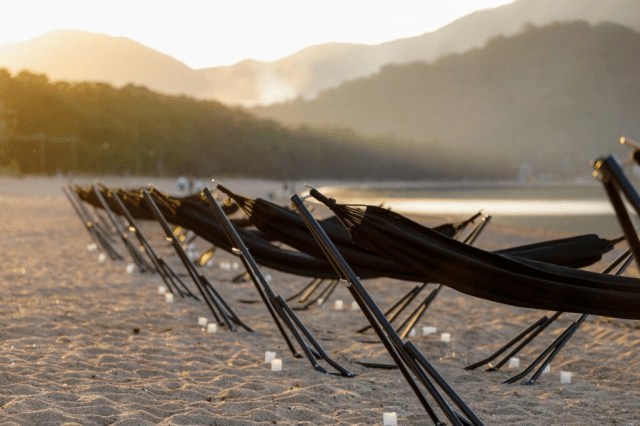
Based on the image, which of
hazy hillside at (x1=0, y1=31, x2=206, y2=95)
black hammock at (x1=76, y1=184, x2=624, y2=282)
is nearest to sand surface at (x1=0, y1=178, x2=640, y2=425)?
black hammock at (x1=76, y1=184, x2=624, y2=282)

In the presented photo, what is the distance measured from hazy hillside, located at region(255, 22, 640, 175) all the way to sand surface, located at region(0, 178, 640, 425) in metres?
127

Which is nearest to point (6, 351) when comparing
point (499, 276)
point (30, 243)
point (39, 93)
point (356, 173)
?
point (499, 276)

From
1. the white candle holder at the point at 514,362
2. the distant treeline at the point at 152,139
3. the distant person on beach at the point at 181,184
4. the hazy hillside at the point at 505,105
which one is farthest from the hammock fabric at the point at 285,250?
the hazy hillside at the point at 505,105

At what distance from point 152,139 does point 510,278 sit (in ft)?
196

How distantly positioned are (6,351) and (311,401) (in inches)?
76.9

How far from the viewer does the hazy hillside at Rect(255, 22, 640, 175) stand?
147500 millimetres

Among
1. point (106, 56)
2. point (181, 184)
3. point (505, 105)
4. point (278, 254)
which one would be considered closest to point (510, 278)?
point (278, 254)

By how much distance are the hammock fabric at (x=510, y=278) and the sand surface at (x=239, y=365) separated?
0.85 metres

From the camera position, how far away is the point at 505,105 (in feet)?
561

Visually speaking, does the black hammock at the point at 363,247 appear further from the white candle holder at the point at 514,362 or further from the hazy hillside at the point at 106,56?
the hazy hillside at the point at 106,56

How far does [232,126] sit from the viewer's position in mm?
76375

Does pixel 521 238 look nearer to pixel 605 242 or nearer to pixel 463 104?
pixel 605 242

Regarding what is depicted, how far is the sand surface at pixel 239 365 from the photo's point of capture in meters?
3.13

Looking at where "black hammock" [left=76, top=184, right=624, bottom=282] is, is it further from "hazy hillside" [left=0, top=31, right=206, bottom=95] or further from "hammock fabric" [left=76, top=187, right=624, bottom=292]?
"hazy hillside" [left=0, top=31, right=206, bottom=95]
